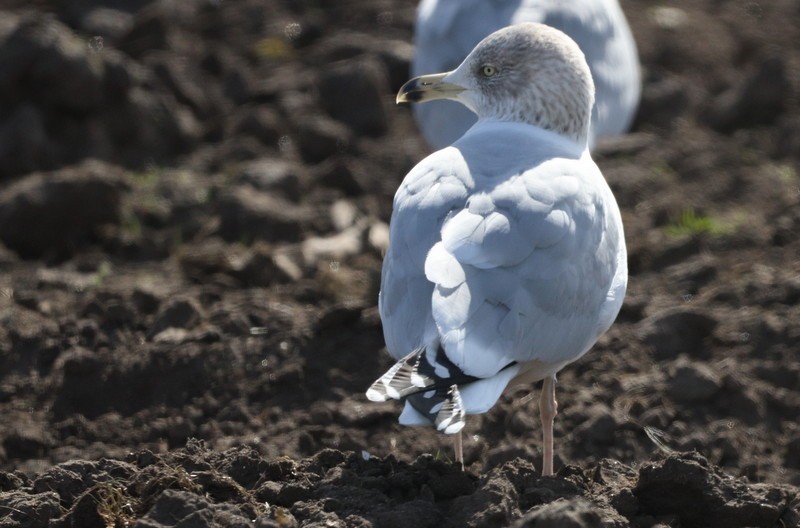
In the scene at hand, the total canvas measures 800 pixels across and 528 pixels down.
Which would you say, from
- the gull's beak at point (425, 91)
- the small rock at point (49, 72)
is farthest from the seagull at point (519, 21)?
the small rock at point (49, 72)

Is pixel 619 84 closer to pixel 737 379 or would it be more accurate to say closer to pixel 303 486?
pixel 737 379

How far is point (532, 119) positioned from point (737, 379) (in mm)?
1477

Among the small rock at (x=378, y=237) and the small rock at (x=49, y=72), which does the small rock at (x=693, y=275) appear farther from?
the small rock at (x=49, y=72)

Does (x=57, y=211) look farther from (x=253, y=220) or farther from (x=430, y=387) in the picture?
(x=430, y=387)

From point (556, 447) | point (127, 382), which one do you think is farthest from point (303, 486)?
point (127, 382)

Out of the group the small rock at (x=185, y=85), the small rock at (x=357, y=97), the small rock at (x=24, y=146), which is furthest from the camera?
the small rock at (x=357, y=97)

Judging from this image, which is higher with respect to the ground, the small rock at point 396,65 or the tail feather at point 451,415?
the tail feather at point 451,415

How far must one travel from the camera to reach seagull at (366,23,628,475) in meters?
4.11

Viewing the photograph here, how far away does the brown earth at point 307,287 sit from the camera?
168 inches

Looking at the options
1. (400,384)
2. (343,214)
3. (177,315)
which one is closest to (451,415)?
(400,384)

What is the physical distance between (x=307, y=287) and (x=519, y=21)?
5.68 ft

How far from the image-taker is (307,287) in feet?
23.0

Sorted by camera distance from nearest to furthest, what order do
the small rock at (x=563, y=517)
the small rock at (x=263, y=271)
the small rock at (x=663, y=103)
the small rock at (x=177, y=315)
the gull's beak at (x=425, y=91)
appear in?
the small rock at (x=563, y=517) → the gull's beak at (x=425, y=91) → the small rock at (x=177, y=315) → the small rock at (x=263, y=271) → the small rock at (x=663, y=103)

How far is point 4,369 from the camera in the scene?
621 cm
